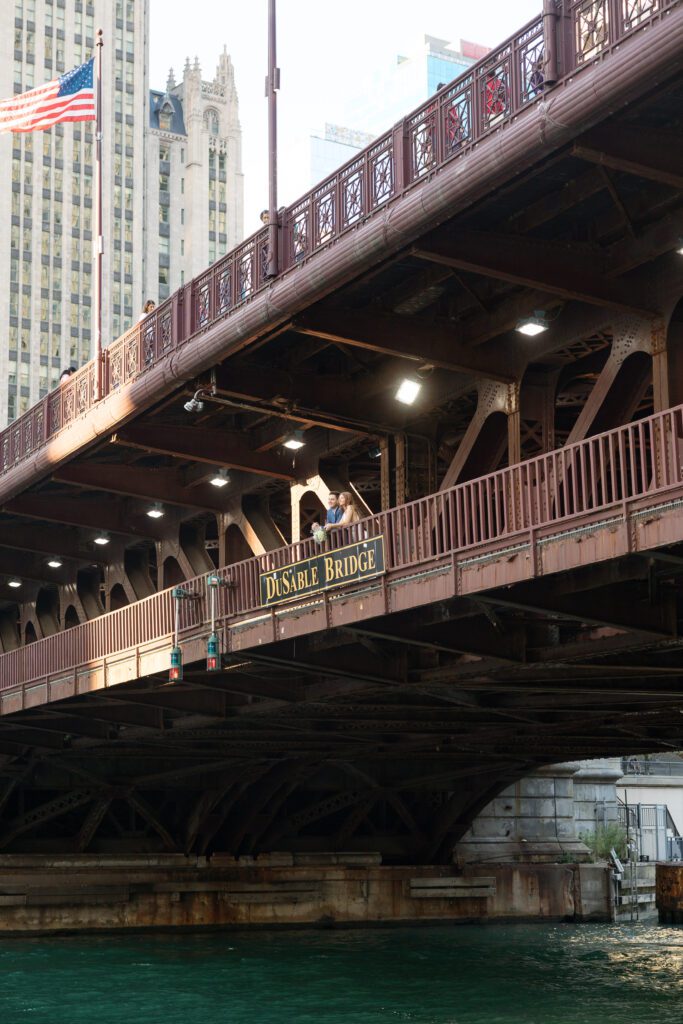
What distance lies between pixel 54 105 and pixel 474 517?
2043 cm

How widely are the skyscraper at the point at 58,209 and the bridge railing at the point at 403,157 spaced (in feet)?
393

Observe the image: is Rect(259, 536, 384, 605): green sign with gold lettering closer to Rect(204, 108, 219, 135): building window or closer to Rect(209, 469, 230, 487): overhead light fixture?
Rect(209, 469, 230, 487): overhead light fixture

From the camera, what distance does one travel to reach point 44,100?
38.2m

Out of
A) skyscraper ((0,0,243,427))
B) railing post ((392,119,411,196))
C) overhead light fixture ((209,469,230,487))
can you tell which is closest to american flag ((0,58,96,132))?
overhead light fixture ((209,469,230,487))

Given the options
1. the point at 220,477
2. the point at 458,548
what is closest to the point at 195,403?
the point at 220,477

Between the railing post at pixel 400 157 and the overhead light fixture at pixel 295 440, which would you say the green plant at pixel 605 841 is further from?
the railing post at pixel 400 157

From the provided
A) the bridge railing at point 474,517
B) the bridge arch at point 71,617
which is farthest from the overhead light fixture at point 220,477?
the bridge arch at point 71,617

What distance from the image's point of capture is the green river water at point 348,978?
3284 centimetres

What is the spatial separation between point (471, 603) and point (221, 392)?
693cm

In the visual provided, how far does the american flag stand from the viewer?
37250 mm

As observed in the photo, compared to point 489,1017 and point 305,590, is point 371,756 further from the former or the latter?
point 305,590

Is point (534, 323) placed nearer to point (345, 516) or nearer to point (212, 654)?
point (345, 516)

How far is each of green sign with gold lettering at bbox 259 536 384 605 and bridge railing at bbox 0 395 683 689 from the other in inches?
10.4

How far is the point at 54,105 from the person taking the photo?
124 ft
